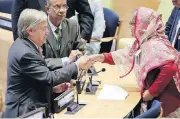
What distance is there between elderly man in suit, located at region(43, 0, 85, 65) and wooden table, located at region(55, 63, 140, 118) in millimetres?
339

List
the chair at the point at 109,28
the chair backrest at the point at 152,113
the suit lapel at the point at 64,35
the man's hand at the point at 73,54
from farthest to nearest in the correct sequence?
the chair at the point at 109,28, the suit lapel at the point at 64,35, the man's hand at the point at 73,54, the chair backrest at the point at 152,113

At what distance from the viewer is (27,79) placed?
2.41 m

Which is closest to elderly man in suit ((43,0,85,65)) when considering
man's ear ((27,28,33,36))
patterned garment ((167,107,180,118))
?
man's ear ((27,28,33,36))

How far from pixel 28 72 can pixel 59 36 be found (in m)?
0.73

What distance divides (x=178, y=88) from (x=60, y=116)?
3.14 ft

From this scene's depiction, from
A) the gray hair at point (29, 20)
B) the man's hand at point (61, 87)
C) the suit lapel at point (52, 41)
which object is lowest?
the man's hand at point (61, 87)

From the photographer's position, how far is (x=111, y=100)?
8.56ft

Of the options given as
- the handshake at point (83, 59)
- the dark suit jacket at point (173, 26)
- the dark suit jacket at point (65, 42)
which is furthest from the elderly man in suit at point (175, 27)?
the dark suit jacket at point (65, 42)

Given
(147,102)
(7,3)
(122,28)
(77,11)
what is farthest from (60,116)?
(7,3)

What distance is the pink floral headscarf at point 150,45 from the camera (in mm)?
2637

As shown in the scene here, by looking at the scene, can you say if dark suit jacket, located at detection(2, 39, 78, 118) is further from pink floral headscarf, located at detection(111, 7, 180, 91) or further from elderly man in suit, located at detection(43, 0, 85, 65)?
pink floral headscarf, located at detection(111, 7, 180, 91)

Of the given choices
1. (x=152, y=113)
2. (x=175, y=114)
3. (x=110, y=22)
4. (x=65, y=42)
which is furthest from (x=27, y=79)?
(x=110, y=22)

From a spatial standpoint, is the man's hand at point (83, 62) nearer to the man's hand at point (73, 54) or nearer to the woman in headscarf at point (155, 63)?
the man's hand at point (73, 54)

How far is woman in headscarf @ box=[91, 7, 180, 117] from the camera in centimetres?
261
